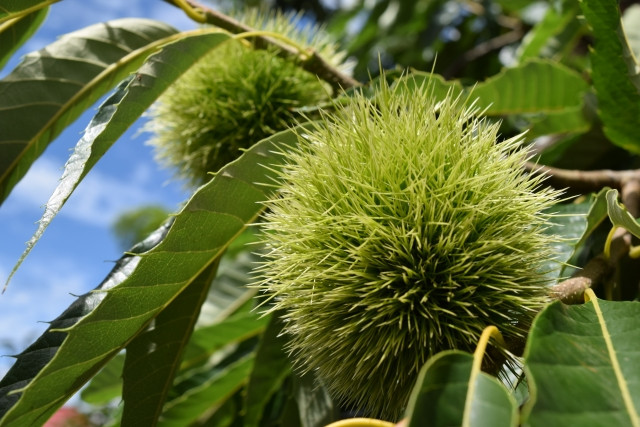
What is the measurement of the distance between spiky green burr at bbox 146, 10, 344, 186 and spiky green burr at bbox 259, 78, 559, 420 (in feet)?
1.48

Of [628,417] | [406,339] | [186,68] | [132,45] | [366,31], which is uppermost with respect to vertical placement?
[366,31]

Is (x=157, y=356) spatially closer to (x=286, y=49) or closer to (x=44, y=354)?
(x=44, y=354)

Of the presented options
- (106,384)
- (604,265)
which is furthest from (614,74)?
(106,384)

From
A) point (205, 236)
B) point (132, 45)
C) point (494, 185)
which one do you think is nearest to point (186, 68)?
point (132, 45)

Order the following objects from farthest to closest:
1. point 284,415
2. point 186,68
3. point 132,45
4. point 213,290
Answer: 1. point 213,290
2. point 284,415
3. point 132,45
4. point 186,68

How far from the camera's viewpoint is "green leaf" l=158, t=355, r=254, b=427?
1672 millimetres

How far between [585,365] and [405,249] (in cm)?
26

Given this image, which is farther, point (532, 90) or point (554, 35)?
point (554, 35)

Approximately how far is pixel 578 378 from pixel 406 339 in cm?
24

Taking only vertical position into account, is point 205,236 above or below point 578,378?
above

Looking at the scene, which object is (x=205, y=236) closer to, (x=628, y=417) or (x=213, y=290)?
(x=628, y=417)

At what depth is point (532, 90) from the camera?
5.25 ft

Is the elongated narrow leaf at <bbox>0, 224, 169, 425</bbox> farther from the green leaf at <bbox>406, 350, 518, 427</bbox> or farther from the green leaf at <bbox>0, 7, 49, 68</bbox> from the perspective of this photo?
the green leaf at <bbox>0, 7, 49, 68</bbox>

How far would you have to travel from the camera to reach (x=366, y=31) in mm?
2949
